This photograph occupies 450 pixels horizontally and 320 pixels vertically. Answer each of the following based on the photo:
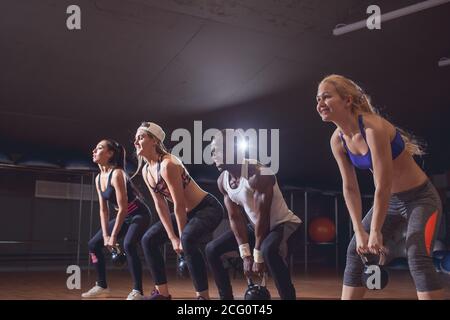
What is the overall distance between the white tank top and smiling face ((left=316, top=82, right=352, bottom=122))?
0.79 metres

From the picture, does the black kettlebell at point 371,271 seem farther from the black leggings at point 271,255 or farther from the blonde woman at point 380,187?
the black leggings at point 271,255

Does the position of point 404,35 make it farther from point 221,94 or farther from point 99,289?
point 99,289

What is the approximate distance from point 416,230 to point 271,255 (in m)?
0.88

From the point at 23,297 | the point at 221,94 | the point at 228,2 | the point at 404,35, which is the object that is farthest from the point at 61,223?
the point at 404,35

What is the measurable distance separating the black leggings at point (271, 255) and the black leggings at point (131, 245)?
0.64 metres

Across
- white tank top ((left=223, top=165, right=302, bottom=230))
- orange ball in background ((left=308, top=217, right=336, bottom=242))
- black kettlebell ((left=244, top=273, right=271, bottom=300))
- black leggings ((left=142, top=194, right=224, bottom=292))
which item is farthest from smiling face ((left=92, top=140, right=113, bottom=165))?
orange ball in background ((left=308, top=217, right=336, bottom=242))

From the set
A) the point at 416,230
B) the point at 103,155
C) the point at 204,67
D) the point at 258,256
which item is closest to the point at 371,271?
the point at 416,230

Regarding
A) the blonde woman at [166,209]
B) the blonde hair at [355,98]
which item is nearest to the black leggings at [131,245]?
the blonde woman at [166,209]

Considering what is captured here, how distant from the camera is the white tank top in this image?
2664mm

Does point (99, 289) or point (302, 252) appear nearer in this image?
point (99, 289)

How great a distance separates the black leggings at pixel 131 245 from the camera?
121 inches

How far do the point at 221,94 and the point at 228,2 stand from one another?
1.83 meters

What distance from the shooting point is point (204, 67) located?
5477mm
